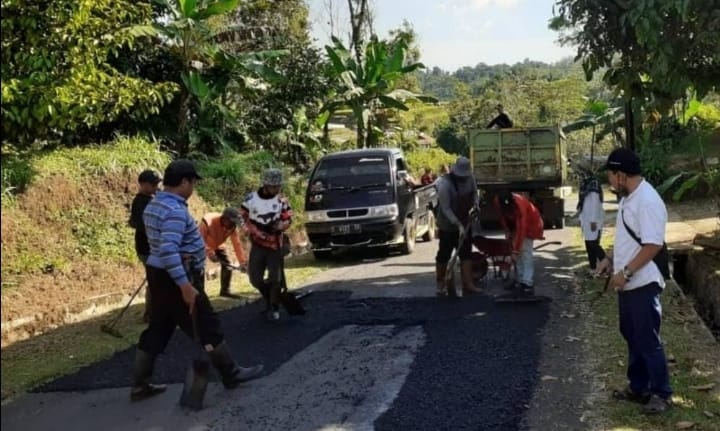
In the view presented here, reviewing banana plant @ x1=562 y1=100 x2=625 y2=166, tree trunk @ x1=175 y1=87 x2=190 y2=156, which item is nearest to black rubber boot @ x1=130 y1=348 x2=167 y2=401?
tree trunk @ x1=175 y1=87 x2=190 y2=156

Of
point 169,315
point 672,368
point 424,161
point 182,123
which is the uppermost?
point 182,123

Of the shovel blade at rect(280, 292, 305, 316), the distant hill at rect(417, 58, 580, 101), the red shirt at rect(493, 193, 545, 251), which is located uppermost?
the distant hill at rect(417, 58, 580, 101)

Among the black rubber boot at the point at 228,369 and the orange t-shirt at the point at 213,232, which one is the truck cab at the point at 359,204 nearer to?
the orange t-shirt at the point at 213,232

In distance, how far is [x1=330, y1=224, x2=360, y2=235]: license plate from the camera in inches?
491

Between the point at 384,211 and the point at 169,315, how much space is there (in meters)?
7.43

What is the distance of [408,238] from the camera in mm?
13383

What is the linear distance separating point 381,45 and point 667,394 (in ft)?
52.6

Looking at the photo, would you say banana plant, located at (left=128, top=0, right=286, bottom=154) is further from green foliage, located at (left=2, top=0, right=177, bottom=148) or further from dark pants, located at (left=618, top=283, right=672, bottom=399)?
Result: dark pants, located at (left=618, top=283, right=672, bottom=399)

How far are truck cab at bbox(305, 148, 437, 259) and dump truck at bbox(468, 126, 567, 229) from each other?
2.35m

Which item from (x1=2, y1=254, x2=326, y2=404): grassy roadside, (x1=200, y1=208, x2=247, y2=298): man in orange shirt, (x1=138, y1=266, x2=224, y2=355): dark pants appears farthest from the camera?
(x1=200, y1=208, x2=247, y2=298): man in orange shirt

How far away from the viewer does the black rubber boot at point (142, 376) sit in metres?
5.52

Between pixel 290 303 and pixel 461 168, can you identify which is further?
pixel 461 168

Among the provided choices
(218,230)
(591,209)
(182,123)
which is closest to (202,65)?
(182,123)

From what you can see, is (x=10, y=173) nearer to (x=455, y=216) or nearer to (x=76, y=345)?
(x=76, y=345)
